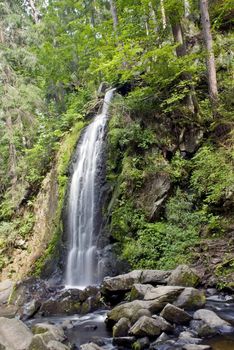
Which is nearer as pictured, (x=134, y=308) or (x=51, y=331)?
(x=51, y=331)

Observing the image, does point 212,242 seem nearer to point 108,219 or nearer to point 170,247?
point 170,247

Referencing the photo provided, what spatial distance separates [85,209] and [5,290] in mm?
3231

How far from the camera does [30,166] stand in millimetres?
14797

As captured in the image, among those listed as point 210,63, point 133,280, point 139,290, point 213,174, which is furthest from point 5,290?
point 210,63

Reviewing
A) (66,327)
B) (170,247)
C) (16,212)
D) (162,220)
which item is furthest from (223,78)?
(66,327)

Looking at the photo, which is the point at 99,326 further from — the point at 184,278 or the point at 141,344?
the point at 184,278

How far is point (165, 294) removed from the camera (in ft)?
21.9

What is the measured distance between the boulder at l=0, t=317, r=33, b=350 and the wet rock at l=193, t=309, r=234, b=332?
2.81m

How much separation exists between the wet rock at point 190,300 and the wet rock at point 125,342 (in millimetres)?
1248

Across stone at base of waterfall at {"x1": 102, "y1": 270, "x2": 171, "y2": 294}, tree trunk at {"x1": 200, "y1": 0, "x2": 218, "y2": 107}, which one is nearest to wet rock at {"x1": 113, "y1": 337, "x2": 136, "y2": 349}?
stone at base of waterfall at {"x1": 102, "y1": 270, "x2": 171, "y2": 294}

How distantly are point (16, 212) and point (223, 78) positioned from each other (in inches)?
362

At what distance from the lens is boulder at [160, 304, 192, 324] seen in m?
6.08

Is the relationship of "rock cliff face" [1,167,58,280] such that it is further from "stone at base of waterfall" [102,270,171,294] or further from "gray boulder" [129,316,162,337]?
"gray boulder" [129,316,162,337]

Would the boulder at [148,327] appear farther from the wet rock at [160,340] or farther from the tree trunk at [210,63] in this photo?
the tree trunk at [210,63]
